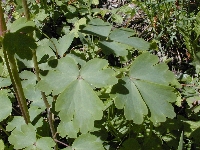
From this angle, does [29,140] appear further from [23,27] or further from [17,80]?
[23,27]

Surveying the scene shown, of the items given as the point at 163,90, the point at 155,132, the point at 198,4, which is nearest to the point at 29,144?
the point at 163,90

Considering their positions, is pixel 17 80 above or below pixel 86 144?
above

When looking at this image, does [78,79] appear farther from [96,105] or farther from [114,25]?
[114,25]

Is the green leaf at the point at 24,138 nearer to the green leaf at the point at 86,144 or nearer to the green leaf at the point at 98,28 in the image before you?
the green leaf at the point at 86,144

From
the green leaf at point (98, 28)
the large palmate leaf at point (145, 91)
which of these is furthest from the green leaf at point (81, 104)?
the green leaf at point (98, 28)

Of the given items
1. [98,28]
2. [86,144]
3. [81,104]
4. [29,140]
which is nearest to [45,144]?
[29,140]

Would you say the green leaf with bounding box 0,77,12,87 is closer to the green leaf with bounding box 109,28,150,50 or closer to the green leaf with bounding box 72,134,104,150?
the green leaf with bounding box 72,134,104,150
